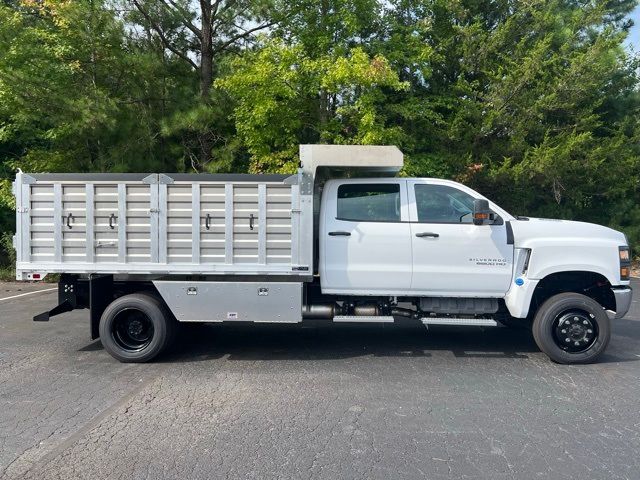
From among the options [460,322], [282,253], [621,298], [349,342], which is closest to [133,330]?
[282,253]

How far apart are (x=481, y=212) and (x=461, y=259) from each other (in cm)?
60

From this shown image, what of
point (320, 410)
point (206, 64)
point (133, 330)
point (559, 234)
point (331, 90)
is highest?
point (206, 64)

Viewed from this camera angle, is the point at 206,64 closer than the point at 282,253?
No

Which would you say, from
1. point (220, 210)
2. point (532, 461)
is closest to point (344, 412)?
point (532, 461)

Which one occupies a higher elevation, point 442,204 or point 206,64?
point 206,64

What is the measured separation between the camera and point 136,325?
→ 6.38 meters

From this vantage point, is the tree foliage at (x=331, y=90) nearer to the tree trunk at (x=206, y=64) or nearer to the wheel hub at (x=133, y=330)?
the tree trunk at (x=206, y=64)

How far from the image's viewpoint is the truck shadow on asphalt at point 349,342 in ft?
21.6

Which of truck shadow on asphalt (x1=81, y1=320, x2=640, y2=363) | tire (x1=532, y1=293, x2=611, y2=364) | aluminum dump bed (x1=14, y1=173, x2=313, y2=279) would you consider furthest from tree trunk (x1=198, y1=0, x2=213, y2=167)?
tire (x1=532, y1=293, x2=611, y2=364)

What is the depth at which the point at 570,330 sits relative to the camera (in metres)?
6.12

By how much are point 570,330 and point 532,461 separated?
2737 mm

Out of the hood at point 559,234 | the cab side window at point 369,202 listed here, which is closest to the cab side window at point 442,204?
the cab side window at point 369,202

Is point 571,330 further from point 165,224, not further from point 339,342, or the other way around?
point 165,224

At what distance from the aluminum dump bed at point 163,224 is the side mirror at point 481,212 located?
6.18 ft
